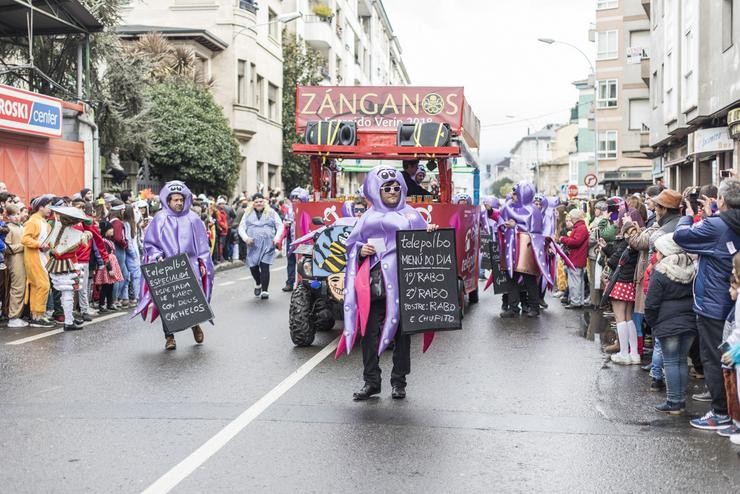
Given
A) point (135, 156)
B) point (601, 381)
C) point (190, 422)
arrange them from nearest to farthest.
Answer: point (190, 422)
point (601, 381)
point (135, 156)

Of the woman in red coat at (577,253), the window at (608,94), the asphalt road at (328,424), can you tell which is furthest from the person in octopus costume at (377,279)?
the window at (608,94)

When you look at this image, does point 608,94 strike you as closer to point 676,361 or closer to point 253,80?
A: point 253,80

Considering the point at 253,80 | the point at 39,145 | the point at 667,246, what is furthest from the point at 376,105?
the point at 253,80

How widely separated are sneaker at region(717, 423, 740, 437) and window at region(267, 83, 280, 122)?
35.8 m

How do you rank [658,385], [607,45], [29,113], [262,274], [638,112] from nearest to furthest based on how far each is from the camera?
[658,385], [262,274], [29,113], [638,112], [607,45]

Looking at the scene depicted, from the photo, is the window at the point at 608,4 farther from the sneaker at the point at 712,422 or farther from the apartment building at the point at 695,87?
the sneaker at the point at 712,422

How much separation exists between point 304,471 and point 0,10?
58.9 feet

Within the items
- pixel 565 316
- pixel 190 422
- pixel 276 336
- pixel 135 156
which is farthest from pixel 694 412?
pixel 135 156

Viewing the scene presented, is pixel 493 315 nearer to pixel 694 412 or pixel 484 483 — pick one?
pixel 694 412

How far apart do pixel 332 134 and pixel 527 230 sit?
A: 127 inches

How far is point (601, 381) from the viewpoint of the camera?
27.9 ft

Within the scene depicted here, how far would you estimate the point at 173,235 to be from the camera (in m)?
10.4

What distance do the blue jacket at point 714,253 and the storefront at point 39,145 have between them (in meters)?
14.9

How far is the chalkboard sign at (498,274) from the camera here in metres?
13.4
